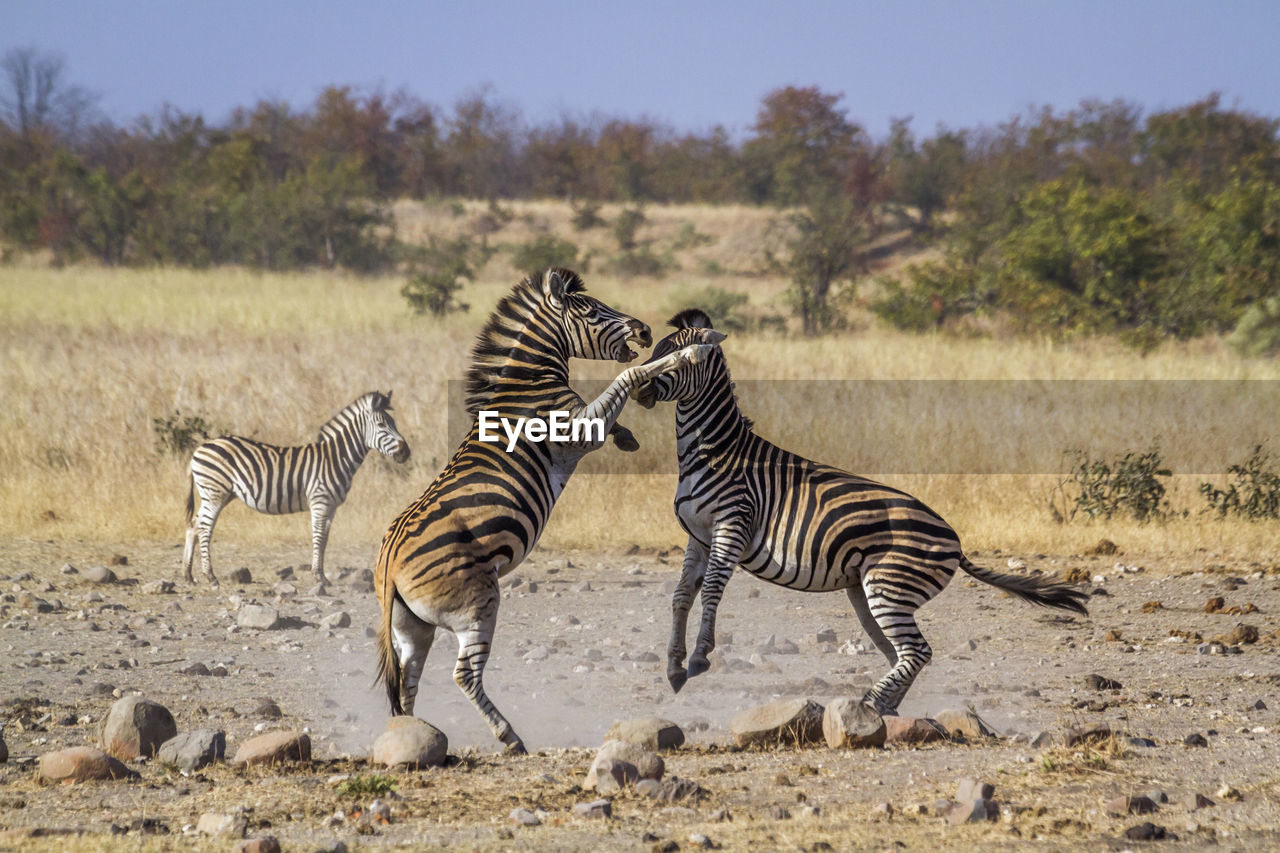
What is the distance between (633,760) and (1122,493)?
7.47 m

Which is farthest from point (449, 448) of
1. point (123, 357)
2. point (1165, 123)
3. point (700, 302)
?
point (1165, 123)

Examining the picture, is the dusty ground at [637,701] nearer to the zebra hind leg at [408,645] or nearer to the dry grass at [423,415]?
the zebra hind leg at [408,645]

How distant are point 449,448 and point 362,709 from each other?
22.3 feet

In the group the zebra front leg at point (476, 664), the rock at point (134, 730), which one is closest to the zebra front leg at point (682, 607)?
the zebra front leg at point (476, 664)

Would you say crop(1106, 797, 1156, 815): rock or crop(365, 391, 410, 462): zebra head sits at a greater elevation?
crop(365, 391, 410, 462): zebra head

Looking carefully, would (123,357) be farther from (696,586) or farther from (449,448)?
(696,586)

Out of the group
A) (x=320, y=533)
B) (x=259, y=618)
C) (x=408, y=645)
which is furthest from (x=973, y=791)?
(x=320, y=533)

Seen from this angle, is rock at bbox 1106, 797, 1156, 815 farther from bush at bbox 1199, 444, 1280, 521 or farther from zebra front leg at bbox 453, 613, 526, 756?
bush at bbox 1199, 444, 1280, 521

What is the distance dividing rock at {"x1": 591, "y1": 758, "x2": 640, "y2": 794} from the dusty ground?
0.24 ft

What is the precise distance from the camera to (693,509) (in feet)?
17.6

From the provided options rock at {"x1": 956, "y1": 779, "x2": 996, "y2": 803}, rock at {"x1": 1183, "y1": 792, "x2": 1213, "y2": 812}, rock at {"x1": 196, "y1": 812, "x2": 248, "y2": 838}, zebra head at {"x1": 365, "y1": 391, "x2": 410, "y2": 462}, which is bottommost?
rock at {"x1": 196, "y1": 812, "x2": 248, "y2": 838}

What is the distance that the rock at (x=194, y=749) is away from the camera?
4.66 metres

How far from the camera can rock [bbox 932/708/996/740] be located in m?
5.09

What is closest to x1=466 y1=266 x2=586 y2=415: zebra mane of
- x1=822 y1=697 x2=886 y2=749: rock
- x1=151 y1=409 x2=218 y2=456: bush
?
x1=822 y1=697 x2=886 y2=749: rock
